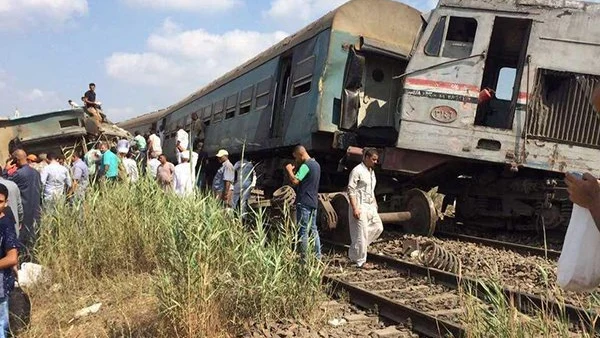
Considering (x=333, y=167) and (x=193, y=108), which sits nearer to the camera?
(x=333, y=167)

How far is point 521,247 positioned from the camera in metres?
8.05

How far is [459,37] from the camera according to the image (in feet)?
28.8

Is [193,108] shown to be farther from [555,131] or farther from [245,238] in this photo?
[245,238]

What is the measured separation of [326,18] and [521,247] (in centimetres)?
496

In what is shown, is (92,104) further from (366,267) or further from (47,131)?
(366,267)

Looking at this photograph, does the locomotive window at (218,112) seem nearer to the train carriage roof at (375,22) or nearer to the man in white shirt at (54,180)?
the train carriage roof at (375,22)

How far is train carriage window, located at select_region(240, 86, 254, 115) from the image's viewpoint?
42.3 ft

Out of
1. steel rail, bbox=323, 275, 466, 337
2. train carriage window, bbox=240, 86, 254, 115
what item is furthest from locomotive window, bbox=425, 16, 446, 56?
train carriage window, bbox=240, 86, 254, 115

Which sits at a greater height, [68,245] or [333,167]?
[333,167]

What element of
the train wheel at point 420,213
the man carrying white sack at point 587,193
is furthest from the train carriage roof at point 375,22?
the man carrying white sack at point 587,193

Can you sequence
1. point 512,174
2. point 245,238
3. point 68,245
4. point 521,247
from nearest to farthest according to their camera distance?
1. point 245,238
2. point 68,245
3. point 521,247
4. point 512,174

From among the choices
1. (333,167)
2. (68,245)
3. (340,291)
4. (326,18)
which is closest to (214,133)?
(333,167)

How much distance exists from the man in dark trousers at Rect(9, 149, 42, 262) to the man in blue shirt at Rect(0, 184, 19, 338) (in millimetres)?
2619

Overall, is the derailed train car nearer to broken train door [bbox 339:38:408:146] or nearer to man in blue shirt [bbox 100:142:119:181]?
broken train door [bbox 339:38:408:146]
